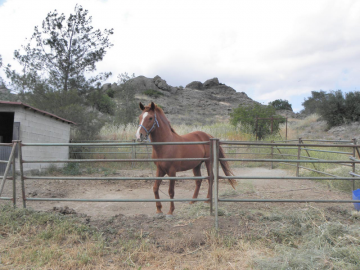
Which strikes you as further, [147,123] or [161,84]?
[161,84]

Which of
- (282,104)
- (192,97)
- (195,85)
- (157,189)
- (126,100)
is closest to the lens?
(157,189)

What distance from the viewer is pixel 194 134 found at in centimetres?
536

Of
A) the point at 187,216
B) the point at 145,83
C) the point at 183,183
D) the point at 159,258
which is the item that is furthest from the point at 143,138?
the point at 145,83

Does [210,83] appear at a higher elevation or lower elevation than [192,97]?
higher

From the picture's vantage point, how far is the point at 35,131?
9445mm

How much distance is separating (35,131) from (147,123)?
7.28 meters

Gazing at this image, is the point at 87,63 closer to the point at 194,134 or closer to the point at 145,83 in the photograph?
the point at 194,134

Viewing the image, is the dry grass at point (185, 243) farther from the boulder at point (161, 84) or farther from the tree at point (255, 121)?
the boulder at point (161, 84)

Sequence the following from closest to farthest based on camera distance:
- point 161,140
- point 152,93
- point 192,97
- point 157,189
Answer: point 157,189, point 161,140, point 152,93, point 192,97

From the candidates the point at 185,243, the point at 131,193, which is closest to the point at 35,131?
the point at 131,193

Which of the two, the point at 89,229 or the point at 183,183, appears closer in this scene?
the point at 89,229

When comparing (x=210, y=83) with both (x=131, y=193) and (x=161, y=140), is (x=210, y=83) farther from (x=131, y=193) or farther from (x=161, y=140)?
(x=161, y=140)

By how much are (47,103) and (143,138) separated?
38.8 ft

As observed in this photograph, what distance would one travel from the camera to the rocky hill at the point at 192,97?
40156 mm
